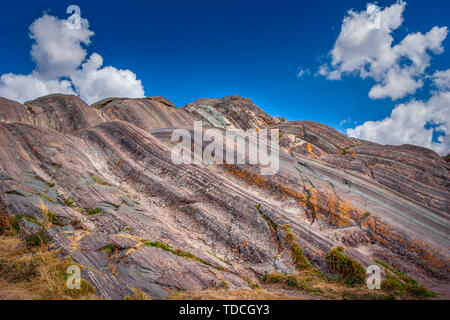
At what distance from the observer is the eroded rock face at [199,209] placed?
835cm

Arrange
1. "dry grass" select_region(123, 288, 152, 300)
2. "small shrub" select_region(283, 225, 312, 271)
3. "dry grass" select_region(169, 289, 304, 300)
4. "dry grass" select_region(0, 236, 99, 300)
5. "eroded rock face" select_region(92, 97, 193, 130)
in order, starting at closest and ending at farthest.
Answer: "dry grass" select_region(0, 236, 99, 300), "dry grass" select_region(123, 288, 152, 300), "dry grass" select_region(169, 289, 304, 300), "small shrub" select_region(283, 225, 312, 271), "eroded rock face" select_region(92, 97, 193, 130)

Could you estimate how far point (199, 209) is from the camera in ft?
40.1

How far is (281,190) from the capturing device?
555 inches

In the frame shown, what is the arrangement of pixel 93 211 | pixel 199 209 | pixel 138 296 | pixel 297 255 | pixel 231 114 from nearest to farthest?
pixel 138 296 < pixel 297 255 < pixel 93 211 < pixel 199 209 < pixel 231 114

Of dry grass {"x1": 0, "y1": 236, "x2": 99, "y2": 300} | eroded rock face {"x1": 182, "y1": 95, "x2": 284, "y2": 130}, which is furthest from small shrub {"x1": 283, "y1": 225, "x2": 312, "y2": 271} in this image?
eroded rock face {"x1": 182, "y1": 95, "x2": 284, "y2": 130}

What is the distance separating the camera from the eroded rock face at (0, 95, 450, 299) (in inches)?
329

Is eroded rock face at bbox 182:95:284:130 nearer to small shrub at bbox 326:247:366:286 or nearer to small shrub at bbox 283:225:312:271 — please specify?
small shrub at bbox 283:225:312:271

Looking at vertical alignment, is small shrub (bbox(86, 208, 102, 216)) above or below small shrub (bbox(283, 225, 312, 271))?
above

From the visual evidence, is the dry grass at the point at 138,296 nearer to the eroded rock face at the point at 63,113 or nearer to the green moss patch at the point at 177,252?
the green moss patch at the point at 177,252

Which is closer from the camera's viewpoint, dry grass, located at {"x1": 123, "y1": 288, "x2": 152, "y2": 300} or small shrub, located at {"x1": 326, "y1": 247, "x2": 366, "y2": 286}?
dry grass, located at {"x1": 123, "y1": 288, "x2": 152, "y2": 300}

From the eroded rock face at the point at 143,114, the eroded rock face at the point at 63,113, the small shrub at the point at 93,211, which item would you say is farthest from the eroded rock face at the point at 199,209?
the eroded rock face at the point at 143,114

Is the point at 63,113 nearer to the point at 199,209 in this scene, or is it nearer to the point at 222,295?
the point at 199,209

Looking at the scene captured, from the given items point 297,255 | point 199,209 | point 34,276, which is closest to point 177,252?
point 199,209
